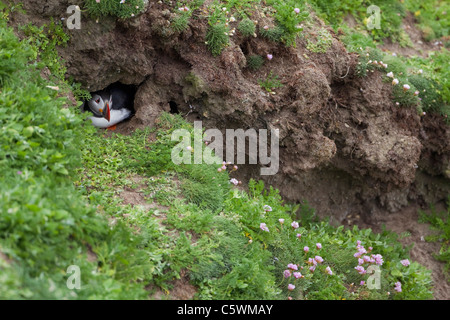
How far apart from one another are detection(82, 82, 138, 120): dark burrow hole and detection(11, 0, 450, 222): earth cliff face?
0.64 ft

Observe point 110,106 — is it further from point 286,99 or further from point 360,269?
point 360,269

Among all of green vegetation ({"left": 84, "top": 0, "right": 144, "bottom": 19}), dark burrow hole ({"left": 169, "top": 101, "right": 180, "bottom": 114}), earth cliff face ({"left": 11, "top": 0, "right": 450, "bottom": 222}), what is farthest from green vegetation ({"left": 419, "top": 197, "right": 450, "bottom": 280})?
green vegetation ({"left": 84, "top": 0, "right": 144, "bottom": 19})

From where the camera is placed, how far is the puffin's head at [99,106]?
539cm

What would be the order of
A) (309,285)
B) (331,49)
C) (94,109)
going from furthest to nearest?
(331,49) → (94,109) → (309,285)

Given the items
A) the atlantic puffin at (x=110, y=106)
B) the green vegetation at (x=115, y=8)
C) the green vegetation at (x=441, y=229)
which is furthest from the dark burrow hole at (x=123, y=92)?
the green vegetation at (x=441, y=229)

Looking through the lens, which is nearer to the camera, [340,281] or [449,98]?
[340,281]

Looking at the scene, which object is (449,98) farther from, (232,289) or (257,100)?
(232,289)

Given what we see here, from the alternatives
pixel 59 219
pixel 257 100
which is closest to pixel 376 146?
pixel 257 100

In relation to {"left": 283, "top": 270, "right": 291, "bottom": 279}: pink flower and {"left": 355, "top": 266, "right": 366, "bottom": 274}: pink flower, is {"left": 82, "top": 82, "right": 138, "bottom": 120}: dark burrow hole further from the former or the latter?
{"left": 355, "top": 266, "right": 366, "bottom": 274}: pink flower

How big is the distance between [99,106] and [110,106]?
18cm

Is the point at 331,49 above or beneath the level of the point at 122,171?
above

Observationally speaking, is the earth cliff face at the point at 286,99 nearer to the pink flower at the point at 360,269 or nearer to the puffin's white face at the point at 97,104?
the puffin's white face at the point at 97,104

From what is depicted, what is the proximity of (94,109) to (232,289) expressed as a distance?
2774 mm
